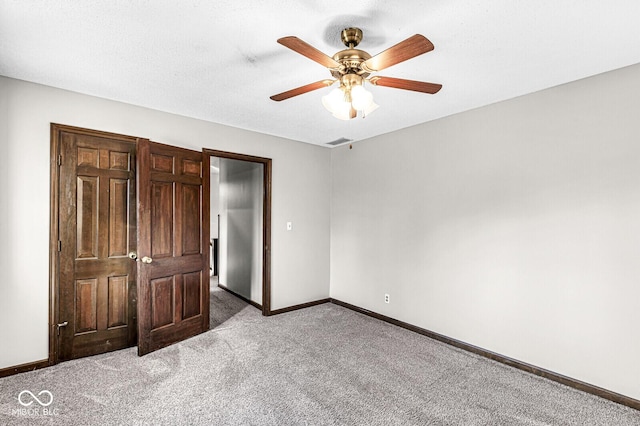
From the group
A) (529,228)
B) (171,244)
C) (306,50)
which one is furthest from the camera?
(171,244)

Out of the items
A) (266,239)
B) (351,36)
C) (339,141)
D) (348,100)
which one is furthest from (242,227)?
(351,36)

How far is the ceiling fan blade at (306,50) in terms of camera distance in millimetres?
1426

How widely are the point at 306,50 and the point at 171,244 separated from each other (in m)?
2.47

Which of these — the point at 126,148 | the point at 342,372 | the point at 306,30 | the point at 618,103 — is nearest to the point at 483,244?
the point at 618,103

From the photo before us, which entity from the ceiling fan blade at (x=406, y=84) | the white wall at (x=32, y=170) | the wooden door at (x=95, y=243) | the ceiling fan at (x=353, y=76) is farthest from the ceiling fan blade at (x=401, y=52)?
the wooden door at (x=95, y=243)

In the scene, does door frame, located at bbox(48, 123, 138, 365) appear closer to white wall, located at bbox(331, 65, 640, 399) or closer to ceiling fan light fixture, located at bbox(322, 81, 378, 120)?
ceiling fan light fixture, located at bbox(322, 81, 378, 120)

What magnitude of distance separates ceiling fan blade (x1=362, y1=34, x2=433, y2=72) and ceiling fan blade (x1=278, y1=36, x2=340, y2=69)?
20 cm

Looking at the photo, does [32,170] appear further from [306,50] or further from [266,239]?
[306,50]

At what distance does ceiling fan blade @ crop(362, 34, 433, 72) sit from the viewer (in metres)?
1.43

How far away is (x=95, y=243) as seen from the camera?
286 cm
